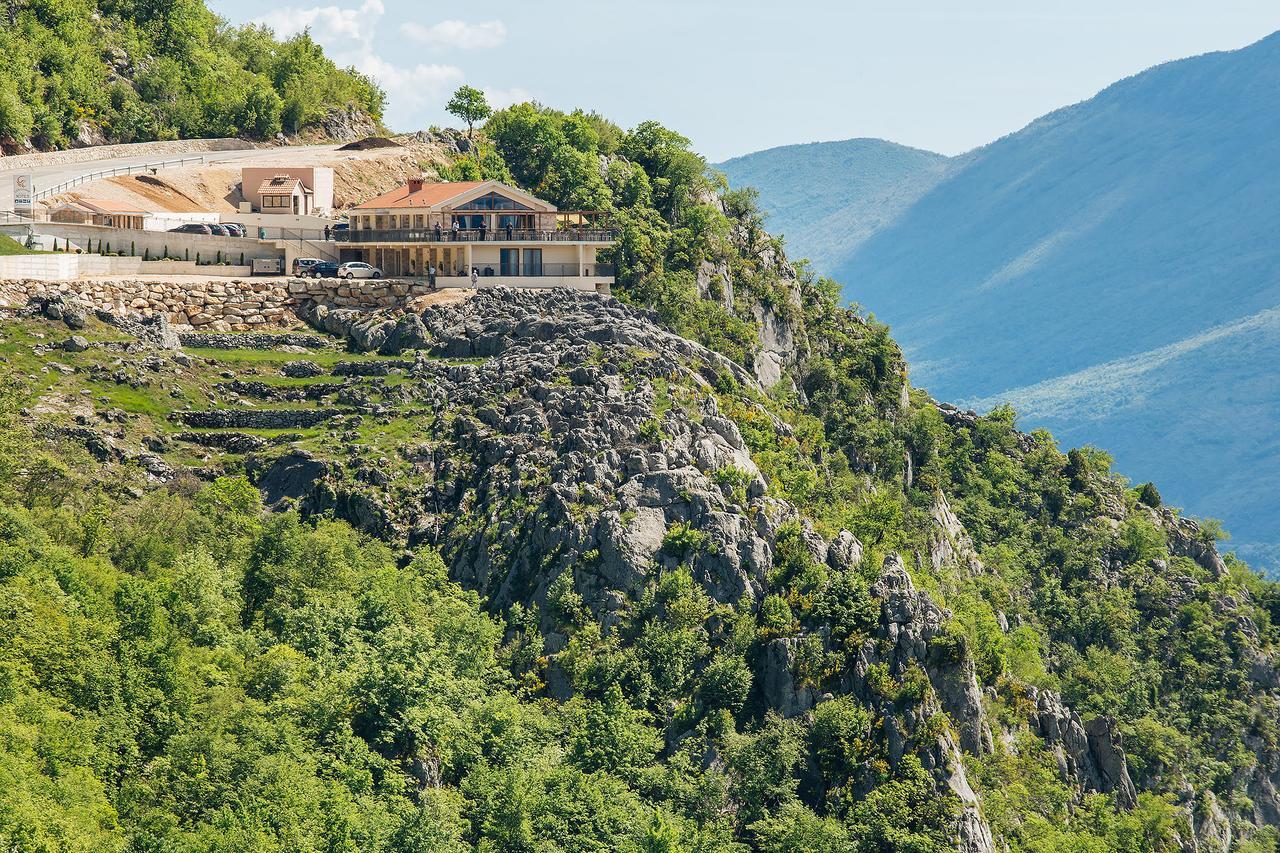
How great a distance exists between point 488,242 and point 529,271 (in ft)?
12.9

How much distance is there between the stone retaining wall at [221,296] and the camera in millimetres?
128625

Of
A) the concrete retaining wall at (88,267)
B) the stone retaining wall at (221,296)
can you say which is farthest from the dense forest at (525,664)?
the concrete retaining wall at (88,267)

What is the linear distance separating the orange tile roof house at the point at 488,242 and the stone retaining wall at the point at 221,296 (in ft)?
14.4

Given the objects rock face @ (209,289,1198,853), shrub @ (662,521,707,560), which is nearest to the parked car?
rock face @ (209,289,1198,853)

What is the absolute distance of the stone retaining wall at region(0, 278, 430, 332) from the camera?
128625 mm

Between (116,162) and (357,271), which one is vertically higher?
(116,162)

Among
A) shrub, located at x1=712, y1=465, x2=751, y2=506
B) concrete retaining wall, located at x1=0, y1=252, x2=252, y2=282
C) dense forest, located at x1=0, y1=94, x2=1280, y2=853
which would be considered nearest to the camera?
dense forest, located at x1=0, y1=94, x2=1280, y2=853

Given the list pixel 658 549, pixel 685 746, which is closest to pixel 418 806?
pixel 685 746

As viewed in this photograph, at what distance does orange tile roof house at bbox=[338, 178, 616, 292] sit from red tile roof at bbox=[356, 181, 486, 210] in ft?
0.52

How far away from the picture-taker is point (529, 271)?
462ft

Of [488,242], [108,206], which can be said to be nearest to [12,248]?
[108,206]

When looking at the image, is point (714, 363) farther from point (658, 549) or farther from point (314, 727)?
point (314, 727)

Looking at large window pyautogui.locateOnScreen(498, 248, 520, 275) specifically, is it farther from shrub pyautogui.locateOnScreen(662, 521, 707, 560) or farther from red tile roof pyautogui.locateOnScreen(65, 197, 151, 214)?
shrub pyautogui.locateOnScreen(662, 521, 707, 560)

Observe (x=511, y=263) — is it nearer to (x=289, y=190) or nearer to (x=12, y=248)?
(x=289, y=190)
